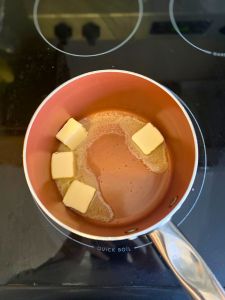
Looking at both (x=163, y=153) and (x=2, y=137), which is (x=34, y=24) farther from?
(x=163, y=153)

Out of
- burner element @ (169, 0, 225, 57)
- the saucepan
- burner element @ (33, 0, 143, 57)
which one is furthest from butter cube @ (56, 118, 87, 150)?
burner element @ (169, 0, 225, 57)

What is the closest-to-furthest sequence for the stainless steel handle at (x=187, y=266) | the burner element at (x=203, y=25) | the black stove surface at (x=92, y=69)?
1. the stainless steel handle at (x=187, y=266)
2. the black stove surface at (x=92, y=69)
3. the burner element at (x=203, y=25)

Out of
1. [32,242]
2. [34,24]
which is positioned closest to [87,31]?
[34,24]

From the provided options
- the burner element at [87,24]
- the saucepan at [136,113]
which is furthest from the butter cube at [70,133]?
the burner element at [87,24]

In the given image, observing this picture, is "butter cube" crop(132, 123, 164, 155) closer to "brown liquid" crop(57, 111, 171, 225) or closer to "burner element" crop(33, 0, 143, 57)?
"brown liquid" crop(57, 111, 171, 225)

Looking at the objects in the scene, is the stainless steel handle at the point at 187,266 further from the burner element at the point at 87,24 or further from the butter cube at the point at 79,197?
the burner element at the point at 87,24
